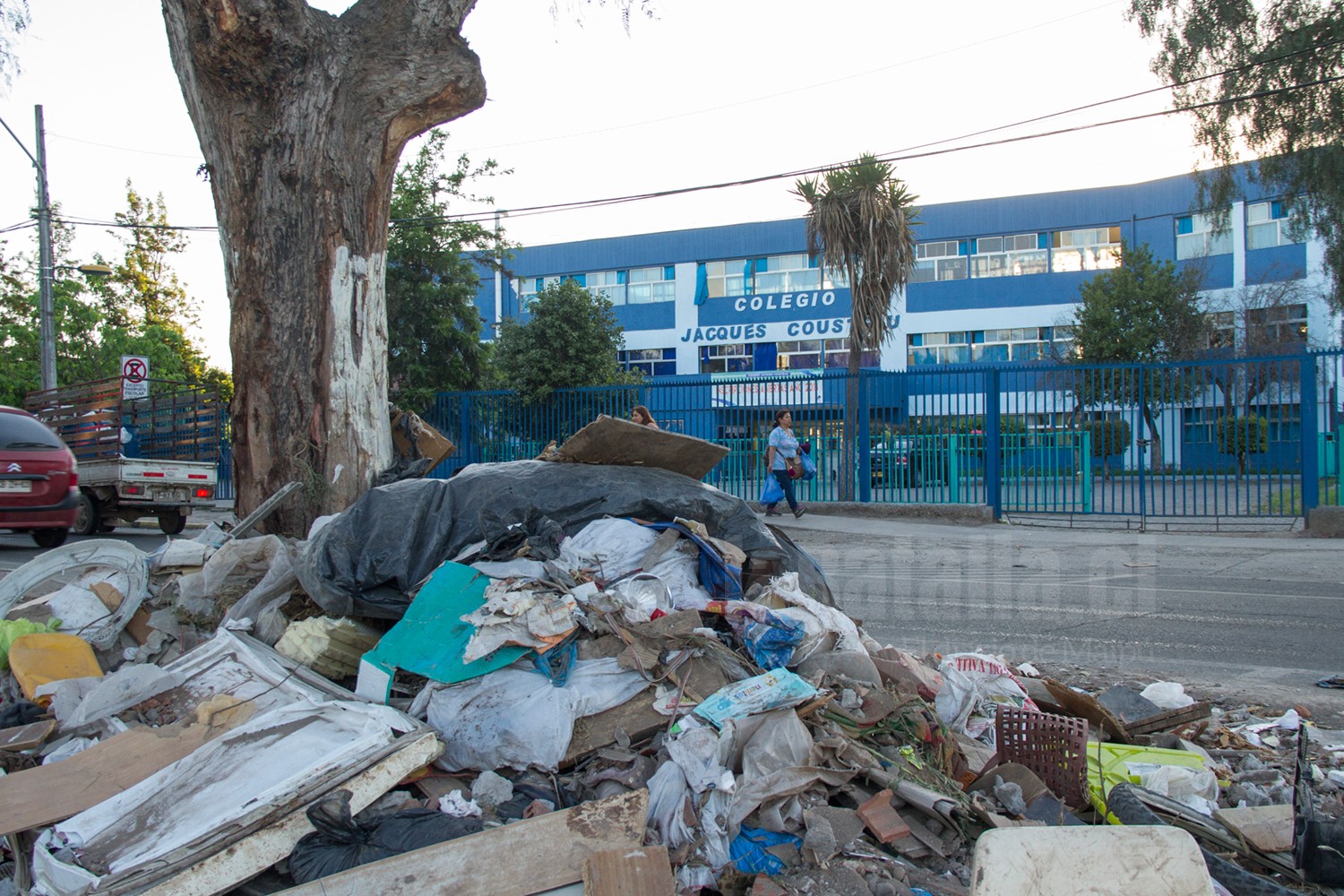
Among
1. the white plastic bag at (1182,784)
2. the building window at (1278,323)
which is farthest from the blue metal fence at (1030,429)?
the building window at (1278,323)

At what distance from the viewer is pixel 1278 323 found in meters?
27.4

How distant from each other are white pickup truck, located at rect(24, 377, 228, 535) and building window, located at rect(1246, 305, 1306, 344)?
27703mm

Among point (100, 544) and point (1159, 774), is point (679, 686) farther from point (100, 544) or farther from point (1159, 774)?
point (100, 544)

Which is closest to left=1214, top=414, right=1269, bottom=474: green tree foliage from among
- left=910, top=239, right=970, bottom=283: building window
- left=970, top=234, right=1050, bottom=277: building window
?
left=970, top=234, right=1050, bottom=277: building window

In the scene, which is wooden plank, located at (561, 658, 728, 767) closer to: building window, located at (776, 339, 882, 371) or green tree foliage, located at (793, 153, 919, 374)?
green tree foliage, located at (793, 153, 919, 374)

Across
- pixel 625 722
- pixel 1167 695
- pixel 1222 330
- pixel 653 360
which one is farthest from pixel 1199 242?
pixel 625 722

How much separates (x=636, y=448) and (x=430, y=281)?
570 inches

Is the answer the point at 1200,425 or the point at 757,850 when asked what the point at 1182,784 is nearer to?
the point at 757,850

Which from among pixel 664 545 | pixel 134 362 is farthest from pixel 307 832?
pixel 134 362

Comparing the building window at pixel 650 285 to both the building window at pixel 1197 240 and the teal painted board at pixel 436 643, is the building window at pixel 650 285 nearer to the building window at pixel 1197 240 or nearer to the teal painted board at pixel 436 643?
the building window at pixel 1197 240

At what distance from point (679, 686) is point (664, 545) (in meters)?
1.13

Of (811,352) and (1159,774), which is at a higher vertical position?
(811,352)

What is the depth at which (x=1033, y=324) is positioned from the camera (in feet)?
109

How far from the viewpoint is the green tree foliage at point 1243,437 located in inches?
481
